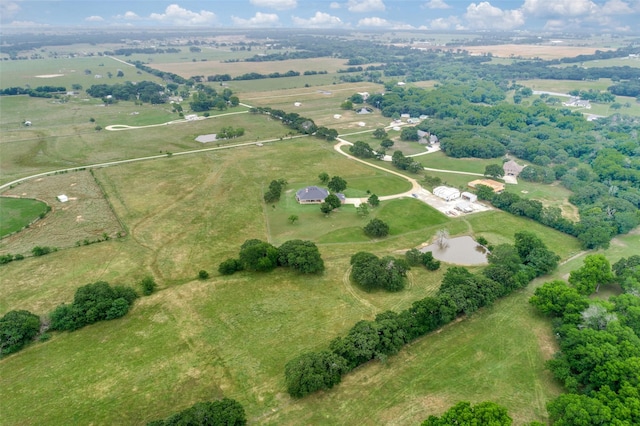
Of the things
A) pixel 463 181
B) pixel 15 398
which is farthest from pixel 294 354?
pixel 463 181

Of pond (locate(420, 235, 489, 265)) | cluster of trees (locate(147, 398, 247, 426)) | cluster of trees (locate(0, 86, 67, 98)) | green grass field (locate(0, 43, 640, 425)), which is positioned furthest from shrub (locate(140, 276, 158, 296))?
cluster of trees (locate(0, 86, 67, 98))

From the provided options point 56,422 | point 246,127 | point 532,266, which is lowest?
point 56,422

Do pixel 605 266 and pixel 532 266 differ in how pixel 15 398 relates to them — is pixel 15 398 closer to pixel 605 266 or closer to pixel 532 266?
pixel 532 266

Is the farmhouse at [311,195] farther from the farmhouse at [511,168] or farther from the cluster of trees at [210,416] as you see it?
the farmhouse at [511,168]

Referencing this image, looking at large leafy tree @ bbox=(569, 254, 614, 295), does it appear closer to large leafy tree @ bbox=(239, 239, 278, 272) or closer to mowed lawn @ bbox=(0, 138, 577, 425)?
mowed lawn @ bbox=(0, 138, 577, 425)

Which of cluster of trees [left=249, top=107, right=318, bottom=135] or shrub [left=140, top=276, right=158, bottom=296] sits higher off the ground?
cluster of trees [left=249, top=107, right=318, bottom=135]

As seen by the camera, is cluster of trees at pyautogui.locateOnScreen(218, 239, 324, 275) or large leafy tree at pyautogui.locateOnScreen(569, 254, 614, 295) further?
cluster of trees at pyautogui.locateOnScreen(218, 239, 324, 275)

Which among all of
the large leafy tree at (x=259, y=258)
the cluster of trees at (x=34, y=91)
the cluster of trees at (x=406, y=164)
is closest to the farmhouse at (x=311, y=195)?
the large leafy tree at (x=259, y=258)
